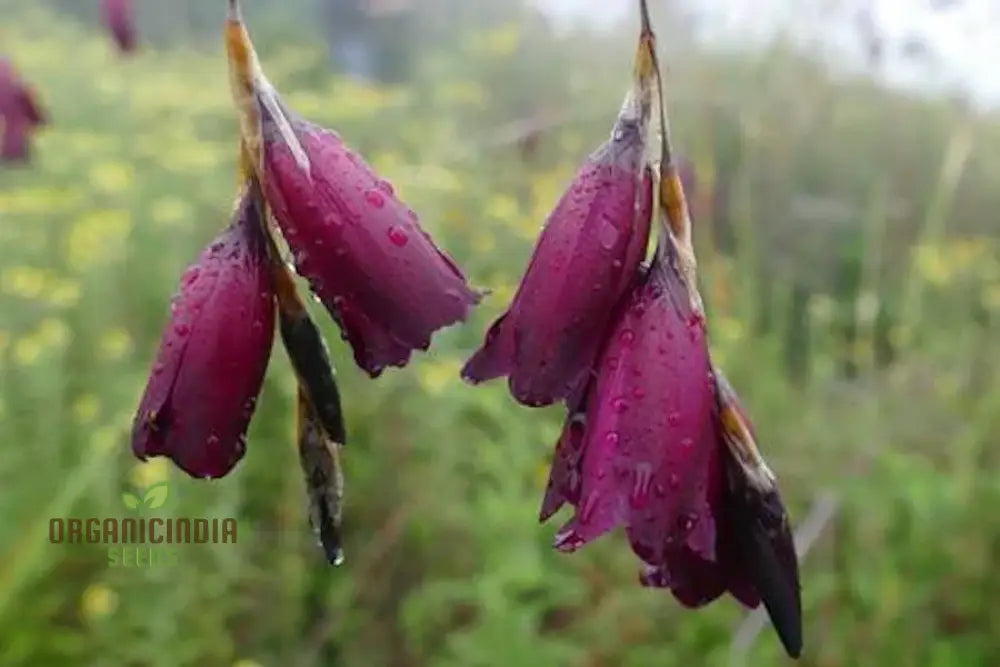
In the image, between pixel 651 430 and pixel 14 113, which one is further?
pixel 14 113

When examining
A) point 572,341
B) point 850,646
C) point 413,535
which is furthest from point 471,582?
point 572,341

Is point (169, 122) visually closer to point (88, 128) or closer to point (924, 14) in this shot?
point (88, 128)

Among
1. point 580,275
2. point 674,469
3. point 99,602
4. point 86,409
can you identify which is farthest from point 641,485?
point 86,409

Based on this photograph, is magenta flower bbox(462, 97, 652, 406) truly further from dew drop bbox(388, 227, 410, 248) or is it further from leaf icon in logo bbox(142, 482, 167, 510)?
leaf icon in logo bbox(142, 482, 167, 510)

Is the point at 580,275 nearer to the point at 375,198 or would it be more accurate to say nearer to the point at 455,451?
the point at 375,198

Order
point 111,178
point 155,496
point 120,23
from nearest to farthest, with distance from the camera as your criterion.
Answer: point 155,496 → point 120,23 → point 111,178

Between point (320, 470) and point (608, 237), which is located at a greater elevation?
point (608, 237)

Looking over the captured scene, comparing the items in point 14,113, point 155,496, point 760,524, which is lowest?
point 155,496
